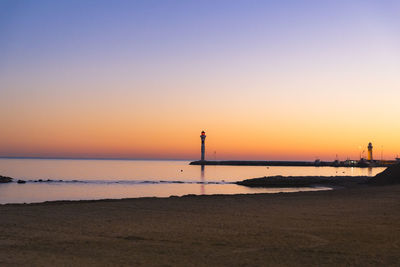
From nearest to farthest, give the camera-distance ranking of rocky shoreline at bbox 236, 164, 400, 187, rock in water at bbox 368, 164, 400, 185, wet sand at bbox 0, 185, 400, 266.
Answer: wet sand at bbox 0, 185, 400, 266, rock in water at bbox 368, 164, 400, 185, rocky shoreline at bbox 236, 164, 400, 187

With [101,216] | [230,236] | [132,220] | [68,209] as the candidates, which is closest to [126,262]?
[230,236]

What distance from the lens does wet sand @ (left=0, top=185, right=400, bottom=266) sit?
9523mm

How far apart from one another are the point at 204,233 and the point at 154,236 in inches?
58.4

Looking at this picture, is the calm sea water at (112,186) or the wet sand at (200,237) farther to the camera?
the calm sea water at (112,186)

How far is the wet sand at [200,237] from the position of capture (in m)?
9.52

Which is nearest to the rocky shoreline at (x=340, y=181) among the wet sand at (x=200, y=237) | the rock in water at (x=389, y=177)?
the rock in water at (x=389, y=177)

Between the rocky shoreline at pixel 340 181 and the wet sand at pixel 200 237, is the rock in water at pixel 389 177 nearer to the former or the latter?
the rocky shoreline at pixel 340 181

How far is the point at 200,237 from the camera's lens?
40.0 feet

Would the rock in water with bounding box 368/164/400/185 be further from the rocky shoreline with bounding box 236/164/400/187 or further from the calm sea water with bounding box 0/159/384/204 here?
the calm sea water with bounding box 0/159/384/204

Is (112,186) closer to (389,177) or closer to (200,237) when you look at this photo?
(389,177)

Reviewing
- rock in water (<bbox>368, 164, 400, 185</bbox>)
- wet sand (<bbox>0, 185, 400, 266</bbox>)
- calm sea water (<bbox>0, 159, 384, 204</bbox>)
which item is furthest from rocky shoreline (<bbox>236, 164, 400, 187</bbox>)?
wet sand (<bbox>0, 185, 400, 266</bbox>)

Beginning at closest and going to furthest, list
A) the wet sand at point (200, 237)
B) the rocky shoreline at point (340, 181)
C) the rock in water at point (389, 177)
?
the wet sand at point (200, 237) < the rock in water at point (389, 177) < the rocky shoreline at point (340, 181)

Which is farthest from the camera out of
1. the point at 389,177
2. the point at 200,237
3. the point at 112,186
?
the point at 112,186

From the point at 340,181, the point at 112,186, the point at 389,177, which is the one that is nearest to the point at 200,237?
the point at 389,177
